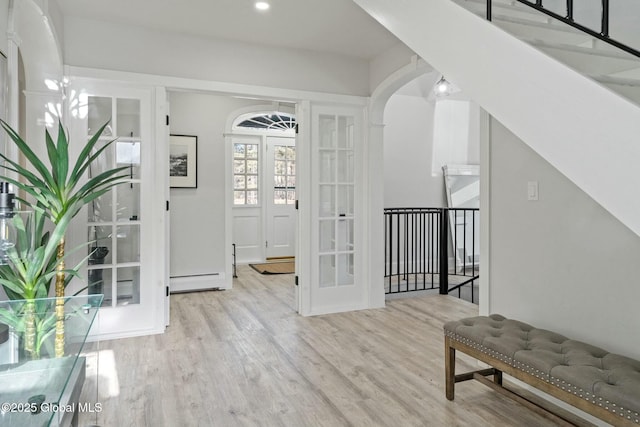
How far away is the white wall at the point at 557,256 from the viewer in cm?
205

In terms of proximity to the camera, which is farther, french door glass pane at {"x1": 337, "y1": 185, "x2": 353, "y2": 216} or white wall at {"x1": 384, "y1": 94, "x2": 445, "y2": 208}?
white wall at {"x1": 384, "y1": 94, "x2": 445, "y2": 208}

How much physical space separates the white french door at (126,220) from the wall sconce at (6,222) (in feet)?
3.19

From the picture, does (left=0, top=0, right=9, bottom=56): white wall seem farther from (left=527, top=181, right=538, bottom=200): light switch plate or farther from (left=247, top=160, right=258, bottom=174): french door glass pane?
(left=247, top=160, right=258, bottom=174): french door glass pane

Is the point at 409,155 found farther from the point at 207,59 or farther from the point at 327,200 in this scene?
the point at 207,59

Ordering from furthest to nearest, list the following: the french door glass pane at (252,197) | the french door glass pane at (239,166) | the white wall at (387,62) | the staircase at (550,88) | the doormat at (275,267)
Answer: the french door glass pane at (252,197) < the french door glass pane at (239,166) < the doormat at (275,267) < the white wall at (387,62) < the staircase at (550,88)

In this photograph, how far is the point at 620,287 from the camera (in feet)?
6.73

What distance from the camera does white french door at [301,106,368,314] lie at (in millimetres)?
4227

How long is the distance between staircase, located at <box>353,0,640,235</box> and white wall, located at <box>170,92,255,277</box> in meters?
3.90

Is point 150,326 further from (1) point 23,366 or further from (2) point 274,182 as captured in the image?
(2) point 274,182

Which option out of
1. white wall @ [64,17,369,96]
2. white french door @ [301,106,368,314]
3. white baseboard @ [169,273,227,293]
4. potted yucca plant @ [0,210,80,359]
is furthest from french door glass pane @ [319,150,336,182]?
potted yucca plant @ [0,210,80,359]

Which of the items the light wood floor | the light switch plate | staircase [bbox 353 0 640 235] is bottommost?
the light wood floor

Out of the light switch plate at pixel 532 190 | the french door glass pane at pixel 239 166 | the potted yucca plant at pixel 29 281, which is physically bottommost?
→ the potted yucca plant at pixel 29 281

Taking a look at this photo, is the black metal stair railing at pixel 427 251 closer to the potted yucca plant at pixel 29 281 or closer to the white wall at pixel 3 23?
the potted yucca plant at pixel 29 281

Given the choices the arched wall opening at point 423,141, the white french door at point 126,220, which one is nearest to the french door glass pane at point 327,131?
the white french door at point 126,220
